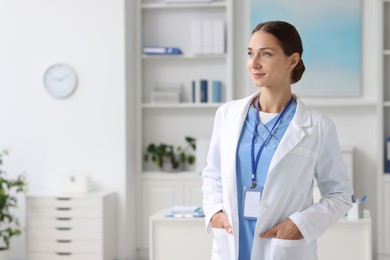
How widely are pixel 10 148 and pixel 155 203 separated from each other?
4.61 feet

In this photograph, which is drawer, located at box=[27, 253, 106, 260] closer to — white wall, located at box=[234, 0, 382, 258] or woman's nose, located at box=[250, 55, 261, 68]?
white wall, located at box=[234, 0, 382, 258]

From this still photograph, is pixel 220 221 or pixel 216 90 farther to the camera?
pixel 216 90

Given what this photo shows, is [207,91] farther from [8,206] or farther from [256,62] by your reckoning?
[256,62]

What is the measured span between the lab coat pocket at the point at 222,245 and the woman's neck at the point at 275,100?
1.33 ft

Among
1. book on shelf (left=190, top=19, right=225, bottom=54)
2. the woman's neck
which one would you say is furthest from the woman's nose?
book on shelf (left=190, top=19, right=225, bottom=54)

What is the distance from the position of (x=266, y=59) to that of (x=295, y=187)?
39 cm

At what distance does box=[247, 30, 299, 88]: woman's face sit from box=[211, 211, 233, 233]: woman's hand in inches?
16.6

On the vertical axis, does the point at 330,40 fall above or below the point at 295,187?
above

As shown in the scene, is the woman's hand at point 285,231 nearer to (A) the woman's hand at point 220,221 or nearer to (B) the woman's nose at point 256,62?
(A) the woman's hand at point 220,221

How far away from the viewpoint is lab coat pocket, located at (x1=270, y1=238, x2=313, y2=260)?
79.6 inches

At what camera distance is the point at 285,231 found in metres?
2.02

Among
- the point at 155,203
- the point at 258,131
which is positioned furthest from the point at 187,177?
the point at 258,131

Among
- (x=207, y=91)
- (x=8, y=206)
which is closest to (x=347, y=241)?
(x=207, y=91)

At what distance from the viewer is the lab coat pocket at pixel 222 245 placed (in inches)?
83.4
